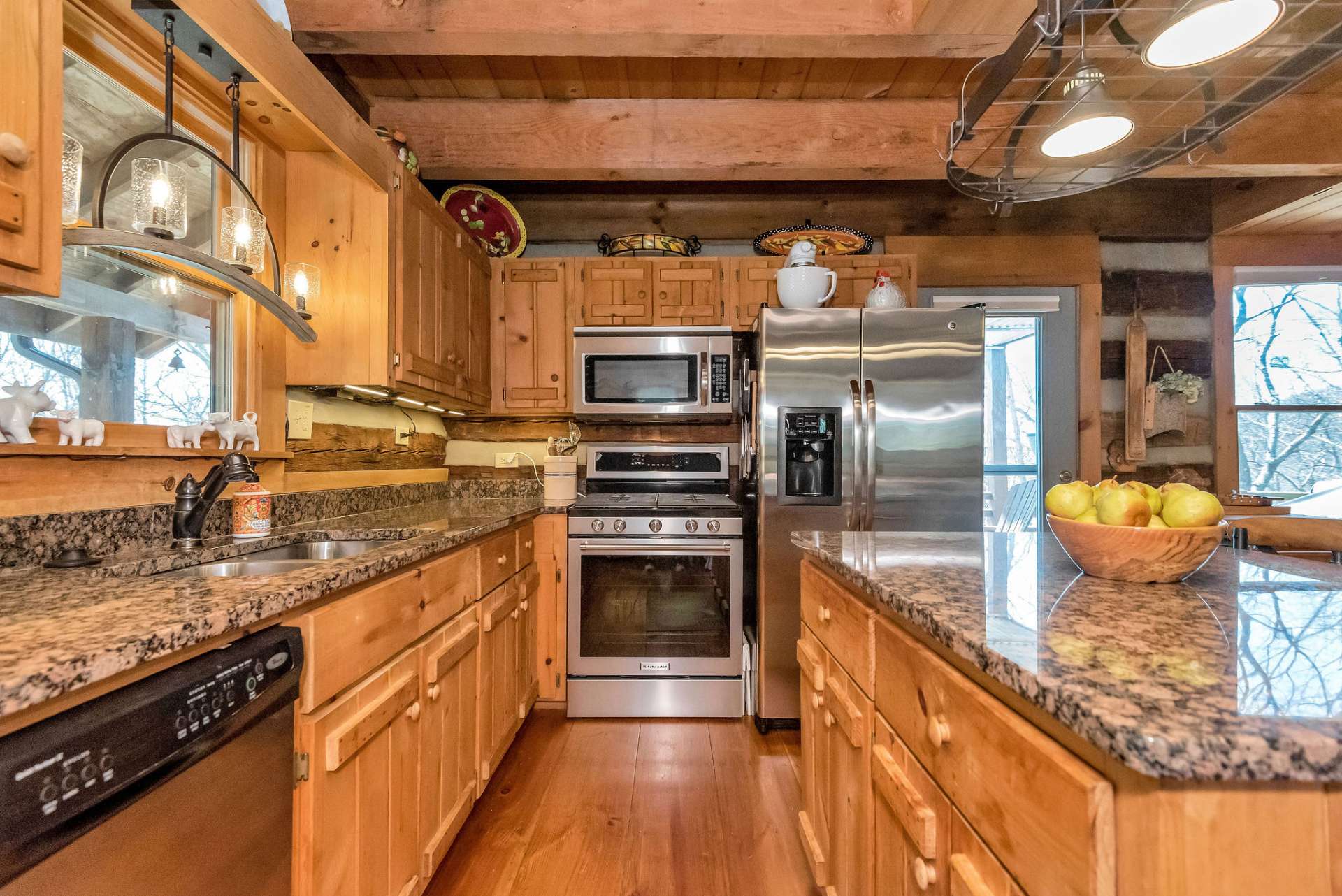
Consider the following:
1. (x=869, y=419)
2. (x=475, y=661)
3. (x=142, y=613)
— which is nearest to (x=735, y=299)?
(x=869, y=419)

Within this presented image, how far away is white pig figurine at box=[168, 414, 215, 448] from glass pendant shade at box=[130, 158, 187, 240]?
19.4 inches

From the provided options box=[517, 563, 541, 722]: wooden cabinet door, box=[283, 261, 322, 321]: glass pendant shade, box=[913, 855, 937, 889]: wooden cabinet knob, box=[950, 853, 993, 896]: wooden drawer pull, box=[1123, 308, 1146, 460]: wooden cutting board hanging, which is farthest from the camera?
box=[1123, 308, 1146, 460]: wooden cutting board hanging

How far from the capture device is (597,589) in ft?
8.53

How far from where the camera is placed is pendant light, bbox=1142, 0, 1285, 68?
891mm

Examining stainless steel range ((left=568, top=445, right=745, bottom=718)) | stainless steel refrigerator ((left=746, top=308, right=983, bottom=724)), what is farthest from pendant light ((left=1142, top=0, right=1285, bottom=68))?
stainless steel range ((left=568, top=445, right=745, bottom=718))

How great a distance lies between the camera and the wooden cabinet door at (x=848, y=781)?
1.09 metres

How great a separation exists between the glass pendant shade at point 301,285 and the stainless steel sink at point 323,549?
703mm

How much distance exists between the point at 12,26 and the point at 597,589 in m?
2.22

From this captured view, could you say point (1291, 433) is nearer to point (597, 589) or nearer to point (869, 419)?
point (869, 419)

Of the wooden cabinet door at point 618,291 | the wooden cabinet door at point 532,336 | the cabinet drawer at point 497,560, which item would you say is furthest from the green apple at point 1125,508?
the wooden cabinet door at point 532,336

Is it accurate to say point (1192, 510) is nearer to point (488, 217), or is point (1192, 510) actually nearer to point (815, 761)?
point (815, 761)

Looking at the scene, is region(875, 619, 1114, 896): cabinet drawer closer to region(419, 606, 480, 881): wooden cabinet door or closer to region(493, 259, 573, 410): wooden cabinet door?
region(419, 606, 480, 881): wooden cabinet door

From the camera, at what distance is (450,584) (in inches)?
65.3

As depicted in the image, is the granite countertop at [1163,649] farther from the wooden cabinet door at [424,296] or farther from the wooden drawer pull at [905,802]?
the wooden cabinet door at [424,296]
